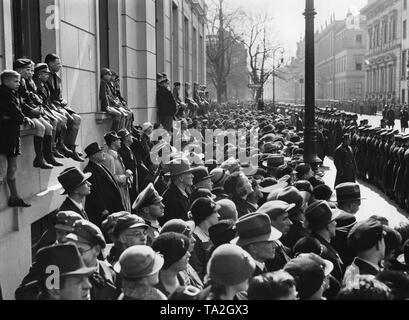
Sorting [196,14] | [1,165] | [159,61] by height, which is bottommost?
[1,165]

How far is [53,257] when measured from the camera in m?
4.37

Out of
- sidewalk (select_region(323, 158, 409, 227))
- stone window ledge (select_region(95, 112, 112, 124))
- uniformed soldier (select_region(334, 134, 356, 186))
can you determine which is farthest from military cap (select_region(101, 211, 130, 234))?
uniformed soldier (select_region(334, 134, 356, 186))

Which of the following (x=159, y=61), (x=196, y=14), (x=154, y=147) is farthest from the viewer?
(x=196, y=14)

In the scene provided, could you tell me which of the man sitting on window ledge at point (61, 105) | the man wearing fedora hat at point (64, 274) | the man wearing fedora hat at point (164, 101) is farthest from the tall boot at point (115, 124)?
the man wearing fedora hat at point (64, 274)

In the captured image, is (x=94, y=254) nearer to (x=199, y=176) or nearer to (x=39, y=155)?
(x=39, y=155)

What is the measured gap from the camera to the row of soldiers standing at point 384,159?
1448 cm

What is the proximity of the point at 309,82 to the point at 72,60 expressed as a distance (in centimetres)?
382

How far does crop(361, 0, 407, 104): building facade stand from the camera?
75.4m

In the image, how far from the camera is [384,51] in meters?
83.2

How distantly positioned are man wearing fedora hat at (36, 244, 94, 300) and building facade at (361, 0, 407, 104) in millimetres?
69816

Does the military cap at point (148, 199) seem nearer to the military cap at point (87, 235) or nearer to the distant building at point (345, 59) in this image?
the military cap at point (87, 235)
